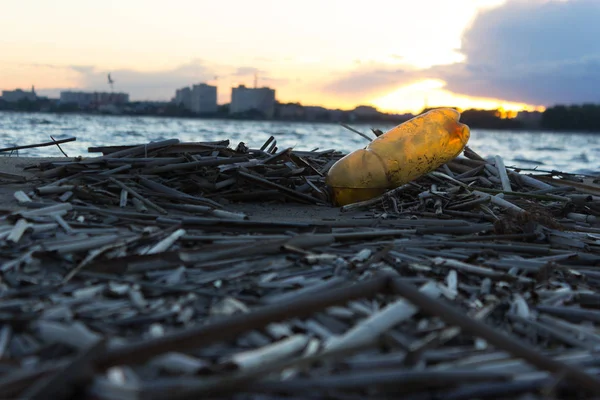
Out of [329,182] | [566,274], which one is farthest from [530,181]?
[566,274]

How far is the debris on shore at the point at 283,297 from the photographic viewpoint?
2.14m

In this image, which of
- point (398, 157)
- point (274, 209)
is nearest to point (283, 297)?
point (274, 209)

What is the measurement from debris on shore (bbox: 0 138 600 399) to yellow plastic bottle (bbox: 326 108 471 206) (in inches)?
18.3

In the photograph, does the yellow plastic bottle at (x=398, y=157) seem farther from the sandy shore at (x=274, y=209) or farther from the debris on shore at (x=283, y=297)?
the debris on shore at (x=283, y=297)

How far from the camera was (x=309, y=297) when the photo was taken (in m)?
2.74

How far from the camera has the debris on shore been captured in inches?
84.4

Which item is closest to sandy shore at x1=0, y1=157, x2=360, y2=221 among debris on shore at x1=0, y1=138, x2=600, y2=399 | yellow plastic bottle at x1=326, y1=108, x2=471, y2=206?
debris on shore at x1=0, y1=138, x2=600, y2=399

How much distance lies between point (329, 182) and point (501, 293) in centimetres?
291

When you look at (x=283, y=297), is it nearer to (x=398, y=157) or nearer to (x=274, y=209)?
(x=274, y=209)

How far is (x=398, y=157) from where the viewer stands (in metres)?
6.19

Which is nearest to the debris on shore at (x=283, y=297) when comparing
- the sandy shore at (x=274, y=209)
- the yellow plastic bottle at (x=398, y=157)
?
the sandy shore at (x=274, y=209)

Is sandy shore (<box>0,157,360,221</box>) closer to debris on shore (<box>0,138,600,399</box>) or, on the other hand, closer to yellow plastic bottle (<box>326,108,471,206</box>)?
debris on shore (<box>0,138,600,399</box>)

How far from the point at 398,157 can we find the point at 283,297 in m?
3.59

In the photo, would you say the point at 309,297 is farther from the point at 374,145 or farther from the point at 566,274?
the point at 374,145
